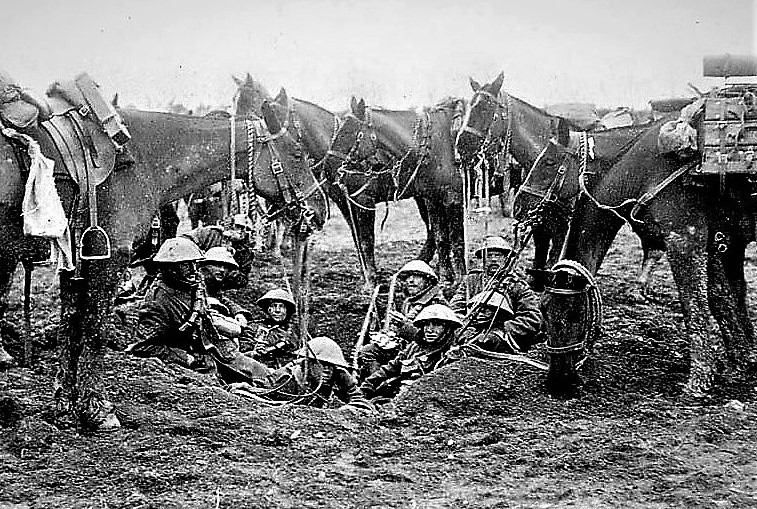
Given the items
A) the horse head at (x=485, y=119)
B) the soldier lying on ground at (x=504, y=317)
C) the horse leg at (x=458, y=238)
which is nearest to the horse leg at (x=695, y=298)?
the soldier lying on ground at (x=504, y=317)

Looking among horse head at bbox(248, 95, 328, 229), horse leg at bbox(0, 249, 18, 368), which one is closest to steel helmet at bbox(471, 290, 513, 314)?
horse head at bbox(248, 95, 328, 229)

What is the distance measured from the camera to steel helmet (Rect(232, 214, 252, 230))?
9.12 m

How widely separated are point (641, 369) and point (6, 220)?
462 centimetres

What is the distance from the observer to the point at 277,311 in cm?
723

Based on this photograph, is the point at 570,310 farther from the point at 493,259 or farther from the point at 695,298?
the point at 493,259

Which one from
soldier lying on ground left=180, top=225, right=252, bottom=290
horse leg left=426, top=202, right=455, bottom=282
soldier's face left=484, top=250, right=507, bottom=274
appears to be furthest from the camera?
horse leg left=426, top=202, right=455, bottom=282

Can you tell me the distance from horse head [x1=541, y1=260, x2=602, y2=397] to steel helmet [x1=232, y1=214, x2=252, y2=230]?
414 centimetres

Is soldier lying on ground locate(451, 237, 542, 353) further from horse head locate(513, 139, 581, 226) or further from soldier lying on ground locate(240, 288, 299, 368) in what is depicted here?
soldier lying on ground locate(240, 288, 299, 368)

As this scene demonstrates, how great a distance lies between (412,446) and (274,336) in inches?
91.1

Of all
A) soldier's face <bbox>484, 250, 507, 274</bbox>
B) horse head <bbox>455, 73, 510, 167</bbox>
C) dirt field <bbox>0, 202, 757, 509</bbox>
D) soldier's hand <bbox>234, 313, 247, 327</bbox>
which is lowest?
dirt field <bbox>0, 202, 757, 509</bbox>

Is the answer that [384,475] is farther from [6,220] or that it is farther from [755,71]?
[755,71]

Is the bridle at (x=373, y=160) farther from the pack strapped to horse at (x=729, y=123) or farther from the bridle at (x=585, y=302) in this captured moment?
the pack strapped to horse at (x=729, y=123)

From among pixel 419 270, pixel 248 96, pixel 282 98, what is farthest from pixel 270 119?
pixel 419 270

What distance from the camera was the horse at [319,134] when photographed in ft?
25.9
